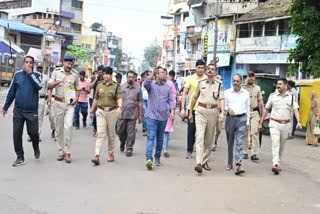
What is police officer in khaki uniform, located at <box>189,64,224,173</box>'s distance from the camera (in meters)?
8.72

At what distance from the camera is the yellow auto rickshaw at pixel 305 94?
1629 centimetres

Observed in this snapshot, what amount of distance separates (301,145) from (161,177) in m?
7.57

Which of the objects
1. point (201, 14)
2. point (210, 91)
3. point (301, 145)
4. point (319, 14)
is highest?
point (201, 14)

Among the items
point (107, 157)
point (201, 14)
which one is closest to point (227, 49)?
point (201, 14)

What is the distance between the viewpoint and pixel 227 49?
43156 millimetres

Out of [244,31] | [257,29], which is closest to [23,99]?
[257,29]

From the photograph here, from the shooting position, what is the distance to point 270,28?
38.4 metres

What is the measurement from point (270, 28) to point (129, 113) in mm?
29872

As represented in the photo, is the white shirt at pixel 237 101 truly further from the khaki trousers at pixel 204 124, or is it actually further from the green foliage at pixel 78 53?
the green foliage at pixel 78 53

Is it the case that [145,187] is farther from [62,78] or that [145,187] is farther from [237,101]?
[62,78]

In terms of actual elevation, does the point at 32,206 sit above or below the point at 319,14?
below

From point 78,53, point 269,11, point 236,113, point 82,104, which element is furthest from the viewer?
point 78,53

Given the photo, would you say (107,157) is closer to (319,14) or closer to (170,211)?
(170,211)

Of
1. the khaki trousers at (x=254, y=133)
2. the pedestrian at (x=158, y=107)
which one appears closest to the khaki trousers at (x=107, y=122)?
the pedestrian at (x=158, y=107)
